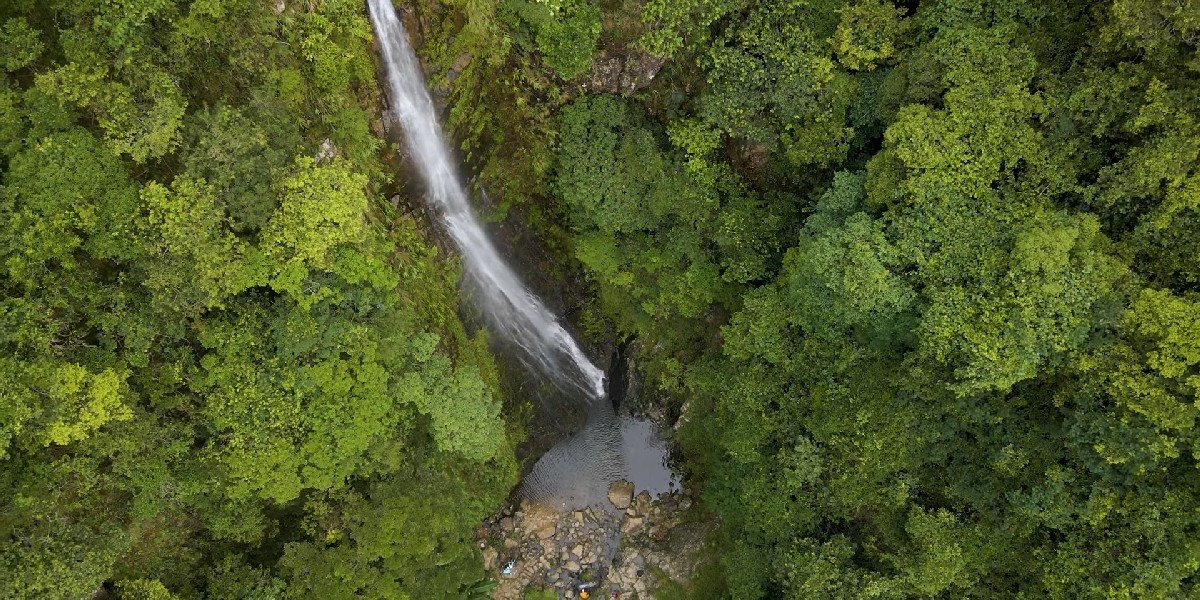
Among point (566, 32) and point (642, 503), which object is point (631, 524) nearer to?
point (642, 503)

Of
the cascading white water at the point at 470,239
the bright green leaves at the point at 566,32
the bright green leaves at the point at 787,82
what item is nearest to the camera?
the bright green leaves at the point at 787,82

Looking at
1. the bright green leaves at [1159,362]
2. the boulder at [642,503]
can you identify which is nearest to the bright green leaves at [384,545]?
the boulder at [642,503]

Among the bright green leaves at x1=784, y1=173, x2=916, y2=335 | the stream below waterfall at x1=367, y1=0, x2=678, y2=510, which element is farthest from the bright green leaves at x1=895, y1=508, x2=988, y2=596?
the stream below waterfall at x1=367, y1=0, x2=678, y2=510

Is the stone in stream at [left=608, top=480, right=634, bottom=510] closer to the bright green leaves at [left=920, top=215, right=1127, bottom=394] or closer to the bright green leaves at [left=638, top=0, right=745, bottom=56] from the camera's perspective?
the bright green leaves at [left=920, top=215, right=1127, bottom=394]

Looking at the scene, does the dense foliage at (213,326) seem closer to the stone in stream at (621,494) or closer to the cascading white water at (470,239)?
the cascading white water at (470,239)

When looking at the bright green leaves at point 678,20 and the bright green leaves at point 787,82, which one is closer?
the bright green leaves at point 787,82

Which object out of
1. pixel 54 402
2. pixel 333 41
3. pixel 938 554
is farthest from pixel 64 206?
pixel 938 554
